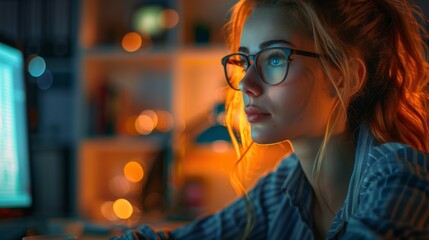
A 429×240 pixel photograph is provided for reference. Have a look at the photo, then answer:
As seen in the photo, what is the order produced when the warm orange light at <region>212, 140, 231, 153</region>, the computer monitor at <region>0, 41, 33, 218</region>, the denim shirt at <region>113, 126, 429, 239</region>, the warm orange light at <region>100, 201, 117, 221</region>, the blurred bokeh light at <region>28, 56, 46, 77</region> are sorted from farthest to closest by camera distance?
1. the blurred bokeh light at <region>28, 56, 46, 77</region>
2. the warm orange light at <region>100, 201, 117, 221</region>
3. the warm orange light at <region>212, 140, 231, 153</region>
4. the computer monitor at <region>0, 41, 33, 218</region>
5. the denim shirt at <region>113, 126, 429, 239</region>

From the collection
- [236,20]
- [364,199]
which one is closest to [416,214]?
[364,199]

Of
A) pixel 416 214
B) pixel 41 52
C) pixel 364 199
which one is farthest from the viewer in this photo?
pixel 41 52

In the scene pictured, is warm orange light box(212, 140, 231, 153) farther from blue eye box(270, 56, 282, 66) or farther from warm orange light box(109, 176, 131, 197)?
blue eye box(270, 56, 282, 66)

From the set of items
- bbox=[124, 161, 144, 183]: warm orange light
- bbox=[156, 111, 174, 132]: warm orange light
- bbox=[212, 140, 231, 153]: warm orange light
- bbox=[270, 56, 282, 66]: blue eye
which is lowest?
bbox=[124, 161, 144, 183]: warm orange light

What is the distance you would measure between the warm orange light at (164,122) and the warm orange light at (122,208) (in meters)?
0.42

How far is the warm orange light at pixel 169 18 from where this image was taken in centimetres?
298

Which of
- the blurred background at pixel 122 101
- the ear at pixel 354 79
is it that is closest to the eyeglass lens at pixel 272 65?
the ear at pixel 354 79

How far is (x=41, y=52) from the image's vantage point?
2.98 m

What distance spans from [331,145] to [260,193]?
288 mm

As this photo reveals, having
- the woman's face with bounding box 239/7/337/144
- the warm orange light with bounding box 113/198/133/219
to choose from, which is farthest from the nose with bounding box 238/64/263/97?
the warm orange light with bounding box 113/198/133/219

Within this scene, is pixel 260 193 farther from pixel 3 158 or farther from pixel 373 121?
pixel 3 158

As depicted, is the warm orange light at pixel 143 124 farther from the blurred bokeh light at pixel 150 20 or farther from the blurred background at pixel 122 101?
the blurred bokeh light at pixel 150 20

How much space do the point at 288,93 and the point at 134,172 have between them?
6.82 ft

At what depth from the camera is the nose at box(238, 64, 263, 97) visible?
3.75 ft
